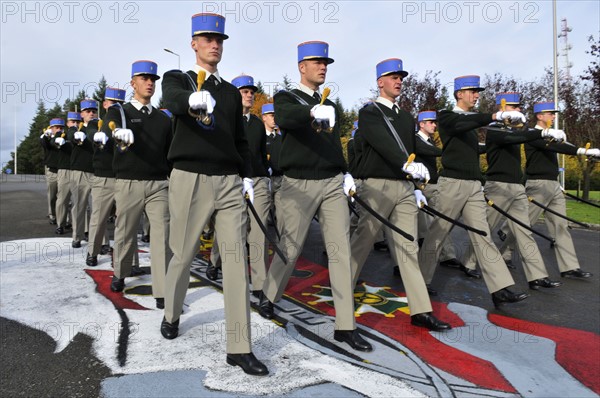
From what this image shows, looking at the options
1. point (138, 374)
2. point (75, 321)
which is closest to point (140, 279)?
point (75, 321)

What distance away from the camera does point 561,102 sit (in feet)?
71.8

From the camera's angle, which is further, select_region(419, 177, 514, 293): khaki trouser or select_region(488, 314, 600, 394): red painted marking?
select_region(419, 177, 514, 293): khaki trouser

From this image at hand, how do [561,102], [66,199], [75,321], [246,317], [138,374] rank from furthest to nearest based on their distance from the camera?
[561,102]
[66,199]
[75,321]
[246,317]
[138,374]

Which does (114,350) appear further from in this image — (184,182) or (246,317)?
(184,182)

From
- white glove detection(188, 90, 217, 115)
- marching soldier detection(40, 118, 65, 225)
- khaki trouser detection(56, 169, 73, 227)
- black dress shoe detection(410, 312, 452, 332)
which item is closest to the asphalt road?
khaki trouser detection(56, 169, 73, 227)

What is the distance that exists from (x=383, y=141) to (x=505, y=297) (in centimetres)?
216

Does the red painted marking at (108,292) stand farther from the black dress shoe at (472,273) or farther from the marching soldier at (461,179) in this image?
the black dress shoe at (472,273)

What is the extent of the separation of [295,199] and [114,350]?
181cm

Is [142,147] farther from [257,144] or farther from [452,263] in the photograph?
[452,263]

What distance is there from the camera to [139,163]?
16.0 ft

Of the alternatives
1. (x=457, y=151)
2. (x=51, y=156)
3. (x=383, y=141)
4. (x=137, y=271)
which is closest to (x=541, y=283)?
(x=457, y=151)

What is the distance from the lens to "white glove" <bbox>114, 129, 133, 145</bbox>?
4.39 metres

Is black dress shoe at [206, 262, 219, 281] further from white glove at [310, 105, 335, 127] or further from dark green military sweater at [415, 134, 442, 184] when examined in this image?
dark green military sweater at [415, 134, 442, 184]

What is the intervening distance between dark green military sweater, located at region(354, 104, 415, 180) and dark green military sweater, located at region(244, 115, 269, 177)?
157cm
